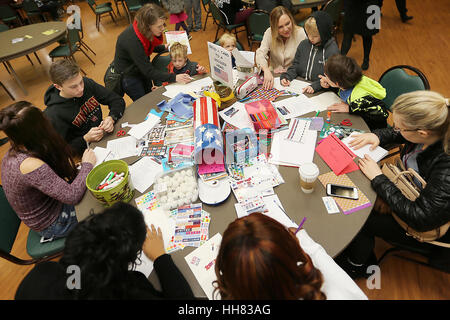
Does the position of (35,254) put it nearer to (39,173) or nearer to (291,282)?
(39,173)

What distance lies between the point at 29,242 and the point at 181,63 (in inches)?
80.3

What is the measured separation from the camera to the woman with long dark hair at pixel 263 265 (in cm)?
81

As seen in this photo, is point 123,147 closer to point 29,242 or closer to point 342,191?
point 29,242

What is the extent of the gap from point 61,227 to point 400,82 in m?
2.74

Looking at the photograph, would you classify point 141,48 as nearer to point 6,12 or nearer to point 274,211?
point 274,211

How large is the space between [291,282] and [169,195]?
85 cm

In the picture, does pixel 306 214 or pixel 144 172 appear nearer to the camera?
pixel 306 214

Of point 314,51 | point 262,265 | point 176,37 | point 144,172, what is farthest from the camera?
point 176,37

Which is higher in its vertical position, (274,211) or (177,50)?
(177,50)

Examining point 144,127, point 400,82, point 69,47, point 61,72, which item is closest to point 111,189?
point 144,127

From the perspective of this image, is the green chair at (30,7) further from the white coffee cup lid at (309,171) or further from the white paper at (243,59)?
the white coffee cup lid at (309,171)

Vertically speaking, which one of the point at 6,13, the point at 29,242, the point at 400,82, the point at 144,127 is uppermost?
the point at 6,13

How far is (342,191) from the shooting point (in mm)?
1406

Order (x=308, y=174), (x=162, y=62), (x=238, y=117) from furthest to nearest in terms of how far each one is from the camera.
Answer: (x=162, y=62)
(x=238, y=117)
(x=308, y=174)
